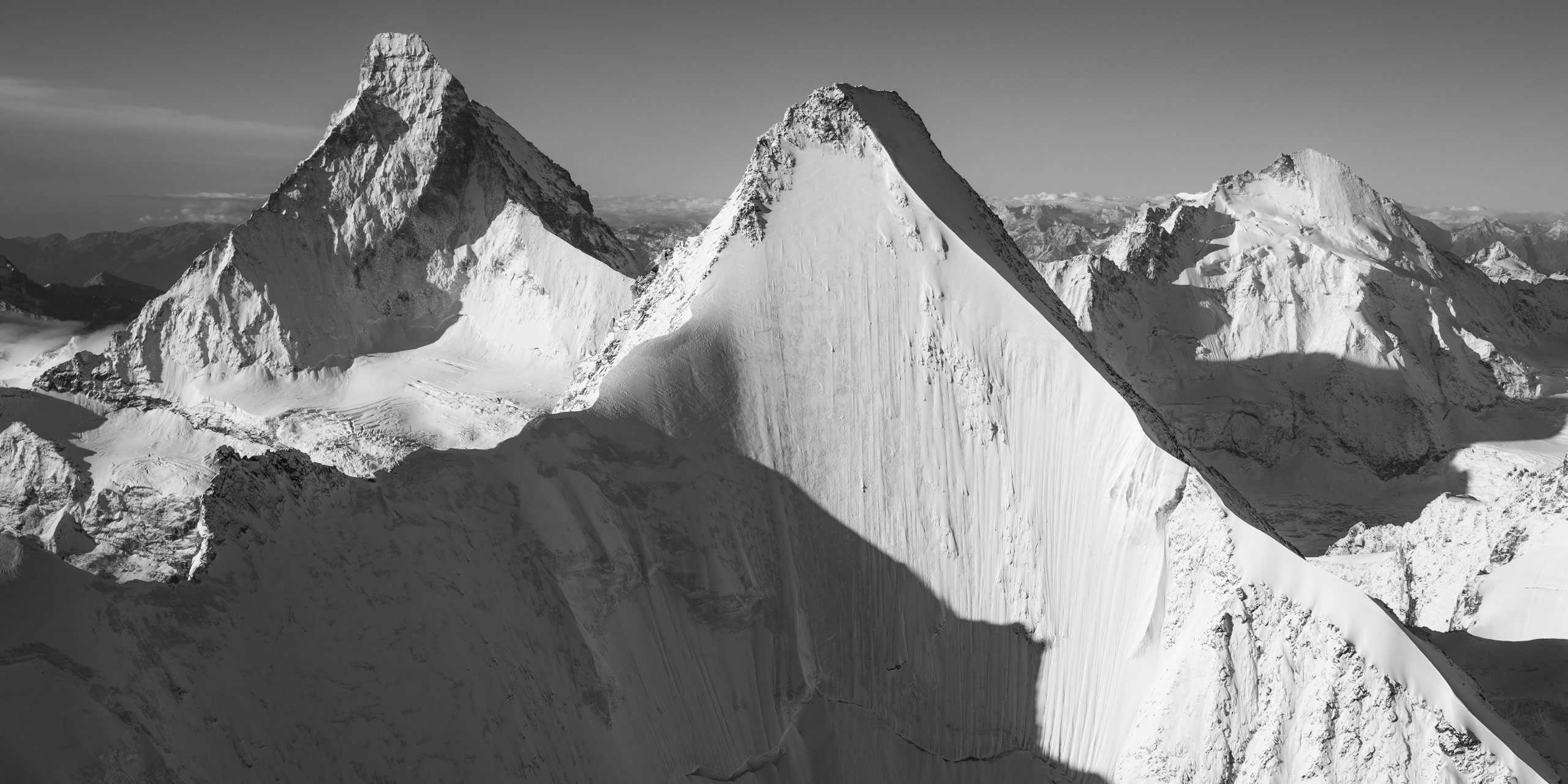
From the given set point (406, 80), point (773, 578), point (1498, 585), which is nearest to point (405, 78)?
point (406, 80)

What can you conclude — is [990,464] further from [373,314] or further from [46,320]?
[46,320]

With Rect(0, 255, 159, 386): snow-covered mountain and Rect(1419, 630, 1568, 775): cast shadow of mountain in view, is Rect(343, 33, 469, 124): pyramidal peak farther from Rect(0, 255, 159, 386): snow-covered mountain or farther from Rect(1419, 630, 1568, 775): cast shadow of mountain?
Rect(1419, 630, 1568, 775): cast shadow of mountain

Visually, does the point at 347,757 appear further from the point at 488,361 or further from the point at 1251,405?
the point at 1251,405

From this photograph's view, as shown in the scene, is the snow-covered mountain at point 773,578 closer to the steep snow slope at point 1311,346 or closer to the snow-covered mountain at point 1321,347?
the snow-covered mountain at point 1321,347

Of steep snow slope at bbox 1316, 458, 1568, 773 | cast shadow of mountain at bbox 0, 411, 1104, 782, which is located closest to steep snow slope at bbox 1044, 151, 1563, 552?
steep snow slope at bbox 1316, 458, 1568, 773

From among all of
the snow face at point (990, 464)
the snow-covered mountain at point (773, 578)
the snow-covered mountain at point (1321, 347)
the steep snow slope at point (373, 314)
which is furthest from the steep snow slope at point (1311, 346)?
the steep snow slope at point (373, 314)

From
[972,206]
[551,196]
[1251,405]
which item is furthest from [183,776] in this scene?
[1251,405]
